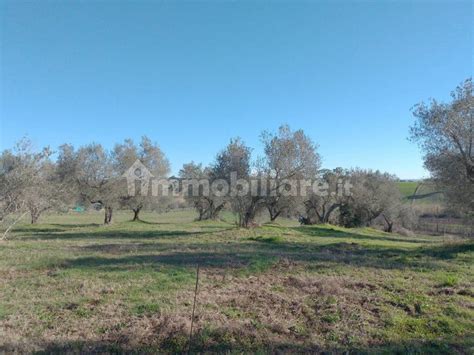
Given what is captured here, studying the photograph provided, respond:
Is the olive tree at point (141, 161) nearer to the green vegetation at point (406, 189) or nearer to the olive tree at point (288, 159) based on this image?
the olive tree at point (288, 159)

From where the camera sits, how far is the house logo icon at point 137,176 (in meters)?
33.6

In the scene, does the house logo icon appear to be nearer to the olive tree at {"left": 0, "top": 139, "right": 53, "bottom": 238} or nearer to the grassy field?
the olive tree at {"left": 0, "top": 139, "right": 53, "bottom": 238}

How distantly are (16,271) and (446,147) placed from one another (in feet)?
60.6

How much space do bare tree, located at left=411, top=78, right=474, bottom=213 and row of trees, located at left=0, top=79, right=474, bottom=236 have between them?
39mm

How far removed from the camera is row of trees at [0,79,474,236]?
1484 centimetres

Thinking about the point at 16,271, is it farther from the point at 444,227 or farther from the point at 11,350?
the point at 444,227

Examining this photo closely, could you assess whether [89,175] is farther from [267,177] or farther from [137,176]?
[267,177]

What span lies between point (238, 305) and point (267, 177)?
18.2m

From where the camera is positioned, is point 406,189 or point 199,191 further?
point 406,189

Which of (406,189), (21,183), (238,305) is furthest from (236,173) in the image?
(406,189)

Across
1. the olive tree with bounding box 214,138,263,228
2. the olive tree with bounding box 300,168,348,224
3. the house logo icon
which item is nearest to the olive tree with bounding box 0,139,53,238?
the olive tree with bounding box 214,138,263,228

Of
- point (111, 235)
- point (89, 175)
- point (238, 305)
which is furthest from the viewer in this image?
point (89, 175)

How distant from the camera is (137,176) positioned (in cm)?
3481

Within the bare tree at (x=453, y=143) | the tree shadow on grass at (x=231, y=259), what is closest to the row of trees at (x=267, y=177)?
the bare tree at (x=453, y=143)
